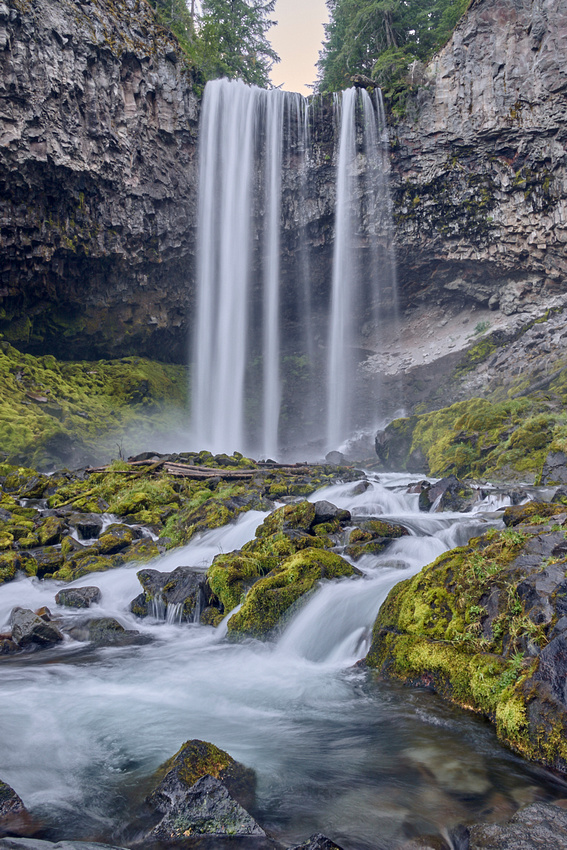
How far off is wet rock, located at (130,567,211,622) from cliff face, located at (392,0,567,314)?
21945 millimetres

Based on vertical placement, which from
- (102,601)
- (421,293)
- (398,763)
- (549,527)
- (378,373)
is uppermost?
(421,293)

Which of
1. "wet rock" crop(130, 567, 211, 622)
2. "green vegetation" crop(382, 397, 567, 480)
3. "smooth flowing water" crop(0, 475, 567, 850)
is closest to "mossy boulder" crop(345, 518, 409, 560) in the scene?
"smooth flowing water" crop(0, 475, 567, 850)

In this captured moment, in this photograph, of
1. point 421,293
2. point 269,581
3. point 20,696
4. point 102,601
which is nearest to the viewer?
point 20,696

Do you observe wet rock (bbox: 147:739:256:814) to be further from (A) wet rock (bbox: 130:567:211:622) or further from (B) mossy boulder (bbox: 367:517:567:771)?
(A) wet rock (bbox: 130:567:211:622)

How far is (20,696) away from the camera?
425cm

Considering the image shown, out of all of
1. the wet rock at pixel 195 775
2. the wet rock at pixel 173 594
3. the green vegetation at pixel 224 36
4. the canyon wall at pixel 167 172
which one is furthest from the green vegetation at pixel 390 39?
the wet rock at pixel 195 775

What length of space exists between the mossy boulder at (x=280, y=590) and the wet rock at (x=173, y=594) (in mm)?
Answer: 706

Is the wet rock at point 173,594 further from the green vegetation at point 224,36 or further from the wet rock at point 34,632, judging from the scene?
the green vegetation at point 224,36

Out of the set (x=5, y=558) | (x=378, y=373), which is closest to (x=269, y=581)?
(x=5, y=558)

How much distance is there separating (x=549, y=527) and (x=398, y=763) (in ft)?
8.81

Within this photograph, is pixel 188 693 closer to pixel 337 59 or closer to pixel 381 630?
pixel 381 630

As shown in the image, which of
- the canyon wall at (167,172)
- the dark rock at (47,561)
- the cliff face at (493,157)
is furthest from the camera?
the cliff face at (493,157)

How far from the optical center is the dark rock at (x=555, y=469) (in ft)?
31.0

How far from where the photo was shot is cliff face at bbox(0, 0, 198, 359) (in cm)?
1762
